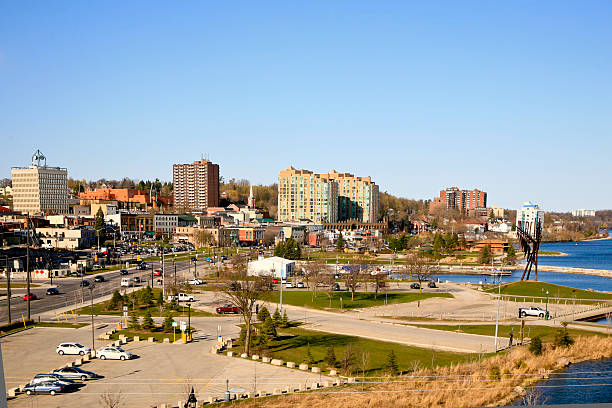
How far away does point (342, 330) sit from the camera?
2648 cm

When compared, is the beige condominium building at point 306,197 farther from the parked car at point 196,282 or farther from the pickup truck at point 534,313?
the pickup truck at point 534,313

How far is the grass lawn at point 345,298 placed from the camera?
35438mm

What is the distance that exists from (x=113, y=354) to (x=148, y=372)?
8.75ft

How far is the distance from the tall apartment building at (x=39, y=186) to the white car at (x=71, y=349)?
18018 mm

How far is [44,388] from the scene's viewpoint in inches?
616

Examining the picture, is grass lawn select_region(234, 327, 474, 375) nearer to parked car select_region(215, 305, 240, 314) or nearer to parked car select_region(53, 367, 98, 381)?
parked car select_region(53, 367, 98, 381)

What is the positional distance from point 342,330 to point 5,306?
21.7 m

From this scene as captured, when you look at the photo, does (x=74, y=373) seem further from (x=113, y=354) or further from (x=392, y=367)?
(x=392, y=367)

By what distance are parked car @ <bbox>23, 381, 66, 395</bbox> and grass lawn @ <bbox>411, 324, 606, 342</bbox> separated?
18.9 meters

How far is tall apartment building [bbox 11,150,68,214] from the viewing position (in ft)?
126

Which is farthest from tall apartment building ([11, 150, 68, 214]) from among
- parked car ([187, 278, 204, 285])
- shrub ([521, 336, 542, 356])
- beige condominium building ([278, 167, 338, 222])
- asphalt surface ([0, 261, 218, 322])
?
beige condominium building ([278, 167, 338, 222])

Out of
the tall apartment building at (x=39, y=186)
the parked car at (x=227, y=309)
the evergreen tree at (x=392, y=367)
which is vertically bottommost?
the parked car at (x=227, y=309)

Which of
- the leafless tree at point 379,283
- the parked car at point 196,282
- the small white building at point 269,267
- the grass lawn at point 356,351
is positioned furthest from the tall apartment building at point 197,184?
the grass lawn at point 356,351

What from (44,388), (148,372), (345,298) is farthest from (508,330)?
(44,388)
